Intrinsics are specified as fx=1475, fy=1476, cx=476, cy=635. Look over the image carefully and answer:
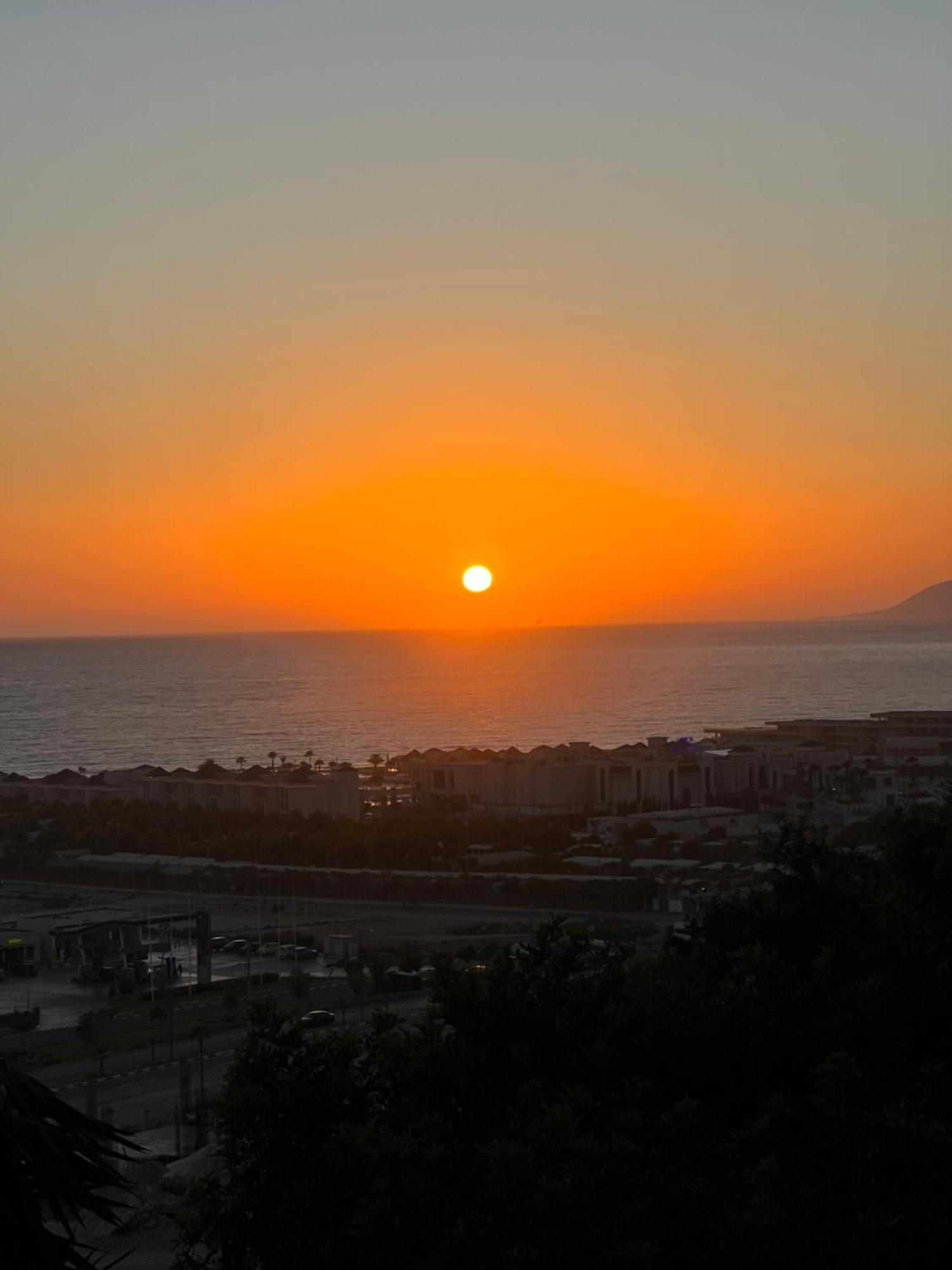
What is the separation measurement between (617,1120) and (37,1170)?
11.1 ft

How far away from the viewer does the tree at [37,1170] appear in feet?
9.98

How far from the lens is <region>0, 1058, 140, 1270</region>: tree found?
304cm

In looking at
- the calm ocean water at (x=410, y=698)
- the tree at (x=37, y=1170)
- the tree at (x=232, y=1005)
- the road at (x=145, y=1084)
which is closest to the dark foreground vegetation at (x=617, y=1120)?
the tree at (x=37, y=1170)

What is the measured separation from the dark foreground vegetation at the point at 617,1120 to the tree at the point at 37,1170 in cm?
263

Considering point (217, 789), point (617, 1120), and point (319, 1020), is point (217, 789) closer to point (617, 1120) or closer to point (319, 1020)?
point (319, 1020)

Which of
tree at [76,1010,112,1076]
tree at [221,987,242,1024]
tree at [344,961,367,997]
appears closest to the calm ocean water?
tree at [344,961,367,997]

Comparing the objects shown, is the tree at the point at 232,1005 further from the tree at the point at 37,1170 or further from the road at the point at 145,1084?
the tree at the point at 37,1170

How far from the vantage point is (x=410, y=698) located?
318 ft

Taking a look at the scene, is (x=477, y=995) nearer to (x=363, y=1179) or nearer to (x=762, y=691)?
(x=363, y=1179)

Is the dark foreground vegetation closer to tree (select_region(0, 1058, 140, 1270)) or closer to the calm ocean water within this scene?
tree (select_region(0, 1058, 140, 1270))

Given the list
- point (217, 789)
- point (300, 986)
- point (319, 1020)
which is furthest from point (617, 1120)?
point (217, 789)

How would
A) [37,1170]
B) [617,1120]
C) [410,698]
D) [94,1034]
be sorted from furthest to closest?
[410,698]
[94,1034]
[617,1120]
[37,1170]

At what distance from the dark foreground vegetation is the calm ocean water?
50762 mm

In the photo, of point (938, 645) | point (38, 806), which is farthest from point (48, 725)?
point (938, 645)
